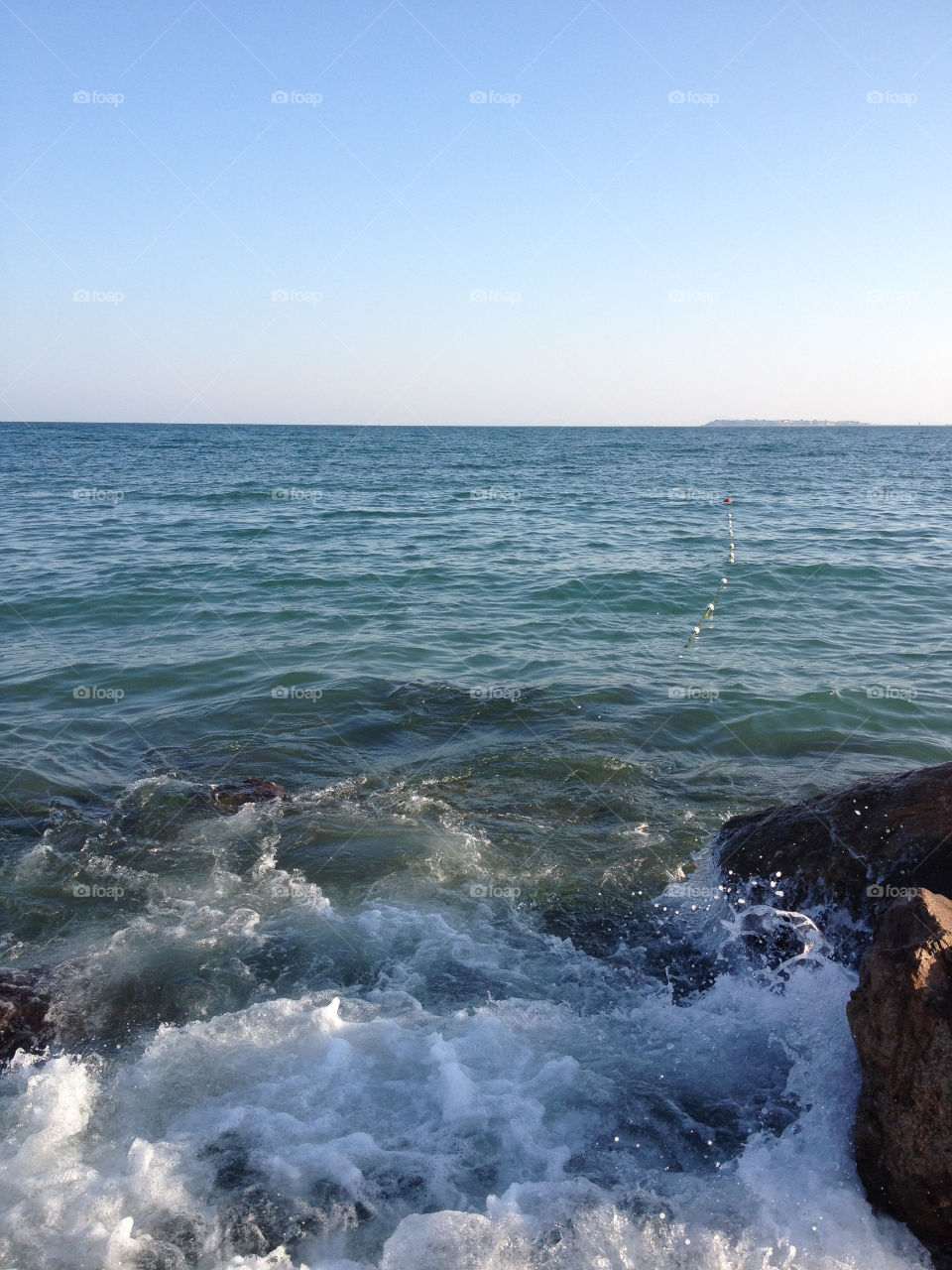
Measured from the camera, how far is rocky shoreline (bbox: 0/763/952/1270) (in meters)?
3.70

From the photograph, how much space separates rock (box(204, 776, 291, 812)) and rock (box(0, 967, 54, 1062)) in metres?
2.77

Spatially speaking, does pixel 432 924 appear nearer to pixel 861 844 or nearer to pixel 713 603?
pixel 861 844

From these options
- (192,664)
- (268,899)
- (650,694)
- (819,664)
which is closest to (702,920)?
(268,899)

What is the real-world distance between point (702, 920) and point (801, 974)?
103cm

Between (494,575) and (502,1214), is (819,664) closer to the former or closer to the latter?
(494,575)

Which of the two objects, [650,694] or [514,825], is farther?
[650,694]

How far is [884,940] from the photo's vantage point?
4.14 m

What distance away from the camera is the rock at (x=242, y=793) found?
8273 millimetres

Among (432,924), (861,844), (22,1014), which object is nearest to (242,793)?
(432,924)

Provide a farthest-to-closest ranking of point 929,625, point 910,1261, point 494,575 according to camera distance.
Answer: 1. point 494,575
2. point 929,625
3. point 910,1261

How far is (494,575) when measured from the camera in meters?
18.4

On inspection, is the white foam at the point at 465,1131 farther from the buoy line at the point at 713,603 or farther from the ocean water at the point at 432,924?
the buoy line at the point at 713,603

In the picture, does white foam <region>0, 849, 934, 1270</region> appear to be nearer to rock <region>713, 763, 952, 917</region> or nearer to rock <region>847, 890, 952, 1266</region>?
rock <region>847, 890, 952, 1266</region>

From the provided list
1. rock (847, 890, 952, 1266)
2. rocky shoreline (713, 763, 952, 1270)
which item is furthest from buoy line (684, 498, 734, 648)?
rock (847, 890, 952, 1266)
